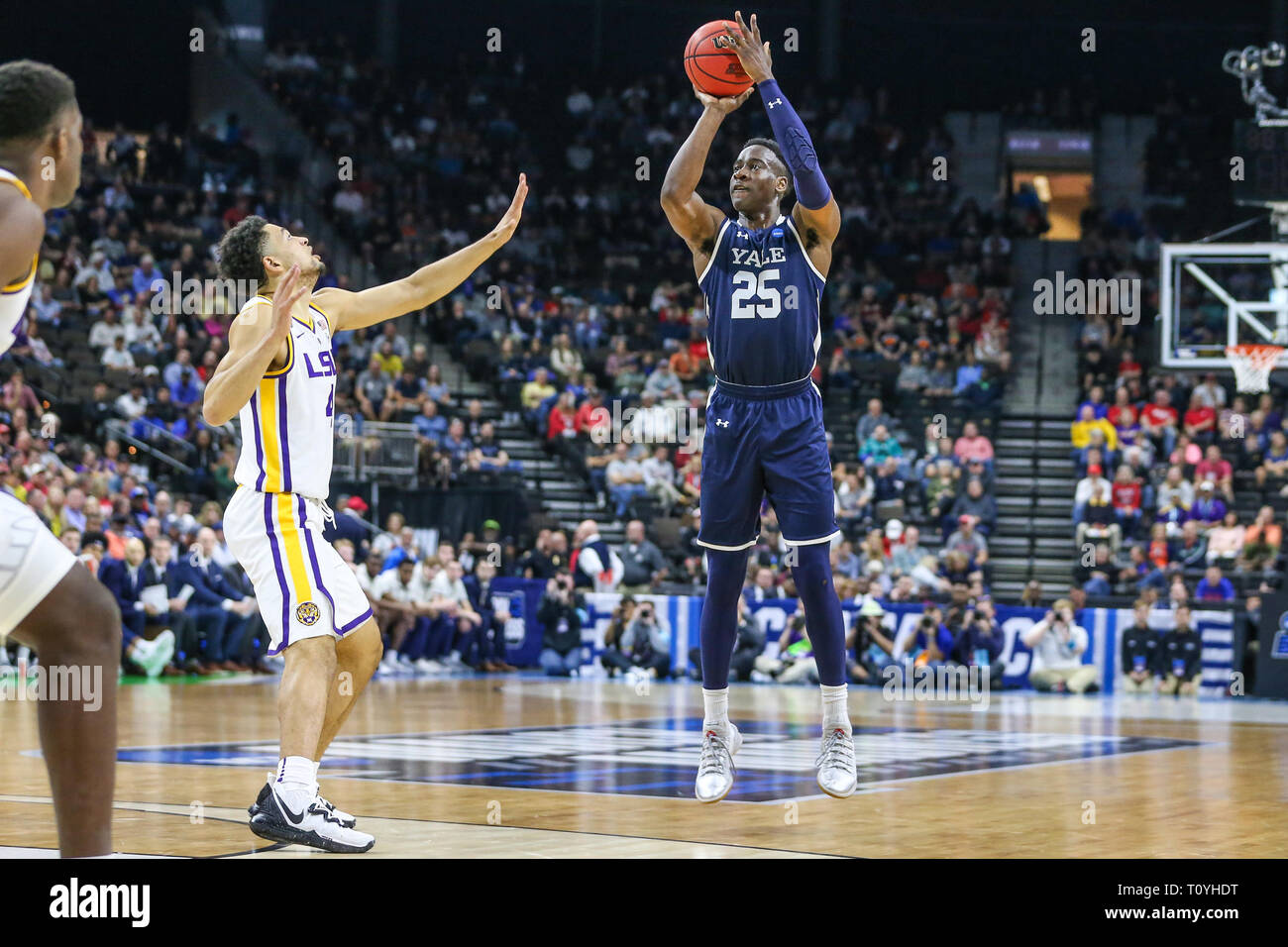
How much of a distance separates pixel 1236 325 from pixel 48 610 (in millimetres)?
15213

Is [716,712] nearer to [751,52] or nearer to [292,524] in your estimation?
[292,524]

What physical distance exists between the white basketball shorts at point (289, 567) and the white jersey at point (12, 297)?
1.87 m

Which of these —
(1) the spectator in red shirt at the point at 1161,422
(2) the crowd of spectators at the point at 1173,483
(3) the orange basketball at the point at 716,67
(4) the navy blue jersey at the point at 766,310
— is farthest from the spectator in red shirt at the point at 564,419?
(3) the orange basketball at the point at 716,67

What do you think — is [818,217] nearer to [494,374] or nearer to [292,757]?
[292,757]

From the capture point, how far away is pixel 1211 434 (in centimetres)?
2069

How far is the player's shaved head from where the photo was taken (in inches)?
151

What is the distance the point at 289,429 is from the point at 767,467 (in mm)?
1953

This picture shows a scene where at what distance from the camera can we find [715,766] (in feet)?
21.6

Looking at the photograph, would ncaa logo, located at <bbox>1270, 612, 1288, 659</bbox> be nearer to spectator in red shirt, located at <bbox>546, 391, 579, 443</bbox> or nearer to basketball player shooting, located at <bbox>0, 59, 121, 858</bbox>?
spectator in red shirt, located at <bbox>546, 391, 579, 443</bbox>

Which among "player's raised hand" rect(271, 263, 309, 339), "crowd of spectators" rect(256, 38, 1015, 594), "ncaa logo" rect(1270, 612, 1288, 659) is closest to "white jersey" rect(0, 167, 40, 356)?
"player's raised hand" rect(271, 263, 309, 339)

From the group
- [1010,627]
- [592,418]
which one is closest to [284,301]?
[1010,627]

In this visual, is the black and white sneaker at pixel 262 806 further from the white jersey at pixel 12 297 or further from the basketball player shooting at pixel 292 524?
the white jersey at pixel 12 297

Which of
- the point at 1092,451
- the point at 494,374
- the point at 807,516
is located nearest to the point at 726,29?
the point at 807,516

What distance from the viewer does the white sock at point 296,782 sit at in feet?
17.8
